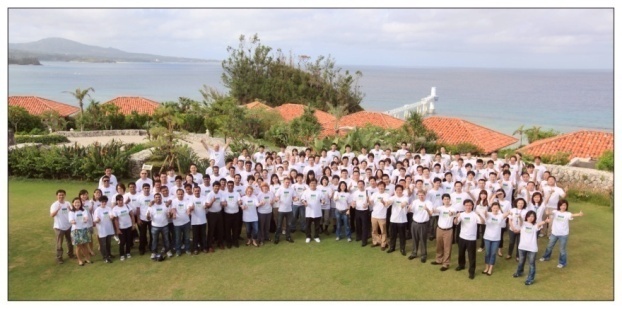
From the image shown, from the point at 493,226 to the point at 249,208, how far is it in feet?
14.0

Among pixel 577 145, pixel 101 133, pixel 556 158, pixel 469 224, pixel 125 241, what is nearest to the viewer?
pixel 469 224

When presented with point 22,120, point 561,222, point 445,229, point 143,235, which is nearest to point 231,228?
point 143,235

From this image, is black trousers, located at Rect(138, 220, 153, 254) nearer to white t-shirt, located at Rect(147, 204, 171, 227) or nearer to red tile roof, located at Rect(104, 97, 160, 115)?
white t-shirt, located at Rect(147, 204, 171, 227)

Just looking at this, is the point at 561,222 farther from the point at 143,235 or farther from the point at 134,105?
the point at 134,105

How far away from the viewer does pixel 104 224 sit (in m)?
8.34

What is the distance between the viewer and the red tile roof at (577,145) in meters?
16.8

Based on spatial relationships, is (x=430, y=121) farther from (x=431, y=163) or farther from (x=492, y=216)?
(x=492, y=216)

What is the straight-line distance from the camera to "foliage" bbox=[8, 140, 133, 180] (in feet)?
48.2

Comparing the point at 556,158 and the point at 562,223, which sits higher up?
the point at 556,158

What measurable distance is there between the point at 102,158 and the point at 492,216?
11.5 m

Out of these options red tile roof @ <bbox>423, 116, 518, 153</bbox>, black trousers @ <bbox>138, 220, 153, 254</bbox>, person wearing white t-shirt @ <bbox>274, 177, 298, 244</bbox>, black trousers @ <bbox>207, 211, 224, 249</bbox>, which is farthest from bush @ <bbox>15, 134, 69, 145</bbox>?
red tile roof @ <bbox>423, 116, 518, 153</bbox>

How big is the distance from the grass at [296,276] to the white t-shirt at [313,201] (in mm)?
597

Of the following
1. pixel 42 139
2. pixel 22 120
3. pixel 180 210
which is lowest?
pixel 180 210

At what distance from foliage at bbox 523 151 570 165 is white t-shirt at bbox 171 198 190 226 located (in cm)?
1143
